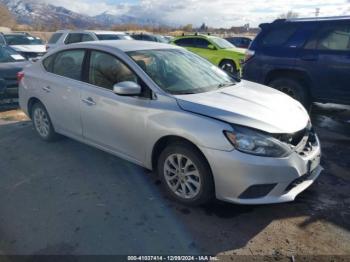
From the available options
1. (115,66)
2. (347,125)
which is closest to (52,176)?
(115,66)

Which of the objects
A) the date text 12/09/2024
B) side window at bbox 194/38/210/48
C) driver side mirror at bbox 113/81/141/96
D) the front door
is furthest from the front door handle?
side window at bbox 194/38/210/48

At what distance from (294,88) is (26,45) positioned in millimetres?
12423

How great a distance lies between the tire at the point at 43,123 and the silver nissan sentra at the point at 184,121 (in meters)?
0.24

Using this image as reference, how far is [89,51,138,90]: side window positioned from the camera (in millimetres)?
3909

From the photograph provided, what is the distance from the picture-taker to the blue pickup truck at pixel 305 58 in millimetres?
6008

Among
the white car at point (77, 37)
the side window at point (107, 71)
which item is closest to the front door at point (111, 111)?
the side window at point (107, 71)

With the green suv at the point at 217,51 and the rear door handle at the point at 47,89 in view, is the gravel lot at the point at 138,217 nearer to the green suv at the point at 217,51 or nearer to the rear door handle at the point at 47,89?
the rear door handle at the point at 47,89

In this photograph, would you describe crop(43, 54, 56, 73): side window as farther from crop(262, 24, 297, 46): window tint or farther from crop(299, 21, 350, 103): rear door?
crop(299, 21, 350, 103): rear door

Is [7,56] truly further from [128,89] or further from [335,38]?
[335,38]

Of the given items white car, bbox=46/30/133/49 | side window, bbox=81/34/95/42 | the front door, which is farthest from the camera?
white car, bbox=46/30/133/49

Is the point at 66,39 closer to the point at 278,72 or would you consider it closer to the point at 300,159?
the point at 278,72

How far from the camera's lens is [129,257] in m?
2.80

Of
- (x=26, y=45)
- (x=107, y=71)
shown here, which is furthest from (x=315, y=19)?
(x=26, y=45)

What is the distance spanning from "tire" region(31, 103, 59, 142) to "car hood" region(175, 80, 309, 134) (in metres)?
2.62
